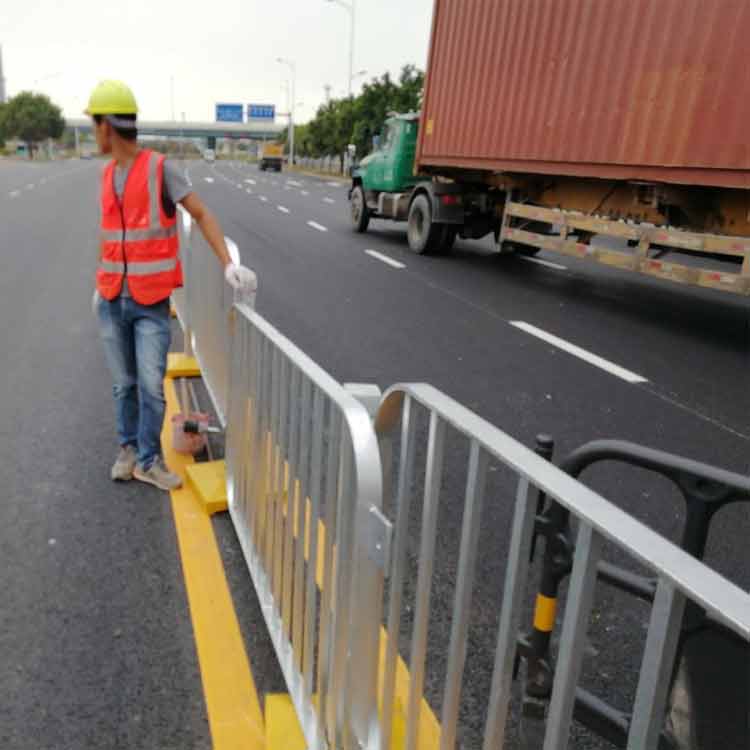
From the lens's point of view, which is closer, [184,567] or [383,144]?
[184,567]

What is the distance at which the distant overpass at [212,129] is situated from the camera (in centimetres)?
12150

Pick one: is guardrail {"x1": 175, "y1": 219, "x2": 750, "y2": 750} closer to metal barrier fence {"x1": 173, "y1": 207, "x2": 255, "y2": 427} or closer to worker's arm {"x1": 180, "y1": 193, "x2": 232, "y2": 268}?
worker's arm {"x1": 180, "y1": 193, "x2": 232, "y2": 268}

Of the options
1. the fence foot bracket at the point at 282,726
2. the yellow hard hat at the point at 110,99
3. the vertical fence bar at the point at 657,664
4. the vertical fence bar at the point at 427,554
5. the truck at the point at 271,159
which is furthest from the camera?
the truck at the point at 271,159

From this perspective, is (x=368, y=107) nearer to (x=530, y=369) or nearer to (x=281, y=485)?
(x=530, y=369)

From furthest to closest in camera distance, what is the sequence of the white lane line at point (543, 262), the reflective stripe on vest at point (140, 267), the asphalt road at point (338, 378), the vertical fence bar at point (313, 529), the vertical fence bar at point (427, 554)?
1. the white lane line at point (543, 262)
2. the reflective stripe on vest at point (140, 267)
3. the asphalt road at point (338, 378)
4. the vertical fence bar at point (313, 529)
5. the vertical fence bar at point (427, 554)

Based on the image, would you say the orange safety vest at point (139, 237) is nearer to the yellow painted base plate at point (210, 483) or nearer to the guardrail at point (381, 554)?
the guardrail at point (381, 554)

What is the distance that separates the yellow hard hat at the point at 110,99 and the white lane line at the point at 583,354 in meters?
4.37

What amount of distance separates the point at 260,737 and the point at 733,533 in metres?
2.38

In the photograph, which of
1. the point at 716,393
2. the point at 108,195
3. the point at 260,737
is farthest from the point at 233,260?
the point at 716,393

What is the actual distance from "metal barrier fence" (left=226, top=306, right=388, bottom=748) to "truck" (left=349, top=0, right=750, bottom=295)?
20.3ft

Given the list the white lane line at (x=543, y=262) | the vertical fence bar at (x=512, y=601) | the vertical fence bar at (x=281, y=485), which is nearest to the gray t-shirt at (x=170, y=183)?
the vertical fence bar at (x=281, y=485)

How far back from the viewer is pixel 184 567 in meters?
3.12

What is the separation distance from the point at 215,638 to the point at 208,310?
2270mm

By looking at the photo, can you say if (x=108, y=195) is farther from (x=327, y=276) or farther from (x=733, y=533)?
(x=327, y=276)
